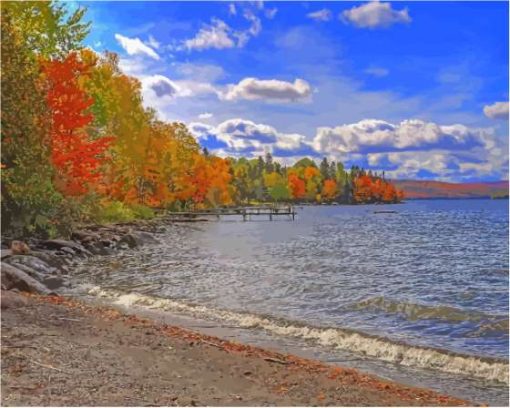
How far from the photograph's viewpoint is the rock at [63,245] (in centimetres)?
2823

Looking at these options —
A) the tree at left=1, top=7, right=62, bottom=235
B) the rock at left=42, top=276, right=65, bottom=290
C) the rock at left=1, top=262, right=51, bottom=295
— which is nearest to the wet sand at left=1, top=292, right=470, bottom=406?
the rock at left=1, top=262, right=51, bottom=295

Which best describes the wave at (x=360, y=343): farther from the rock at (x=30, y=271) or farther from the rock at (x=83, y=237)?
the rock at (x=83, y=237)

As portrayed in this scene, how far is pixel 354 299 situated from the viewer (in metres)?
19.7

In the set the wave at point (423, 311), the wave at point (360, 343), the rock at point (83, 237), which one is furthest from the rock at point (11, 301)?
the rock at point (83, 237)

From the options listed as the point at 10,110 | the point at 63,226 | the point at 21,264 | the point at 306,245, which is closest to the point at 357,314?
the point at 21,264

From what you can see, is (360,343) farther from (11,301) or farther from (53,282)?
(53,282)

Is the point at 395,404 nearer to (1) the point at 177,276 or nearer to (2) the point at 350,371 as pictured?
(2) the point at 350,371

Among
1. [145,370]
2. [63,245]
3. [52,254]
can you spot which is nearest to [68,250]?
[63,245]

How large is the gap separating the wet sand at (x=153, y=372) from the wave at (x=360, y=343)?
2278mm

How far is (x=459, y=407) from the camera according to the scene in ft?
28.1

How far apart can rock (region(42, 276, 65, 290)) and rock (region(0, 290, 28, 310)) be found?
6.28m

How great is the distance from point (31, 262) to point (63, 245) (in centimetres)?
628

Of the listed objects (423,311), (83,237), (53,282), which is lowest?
(423,311)

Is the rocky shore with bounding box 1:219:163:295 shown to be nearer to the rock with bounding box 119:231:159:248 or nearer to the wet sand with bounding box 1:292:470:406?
the rock with bounding box 119:231:159:248
